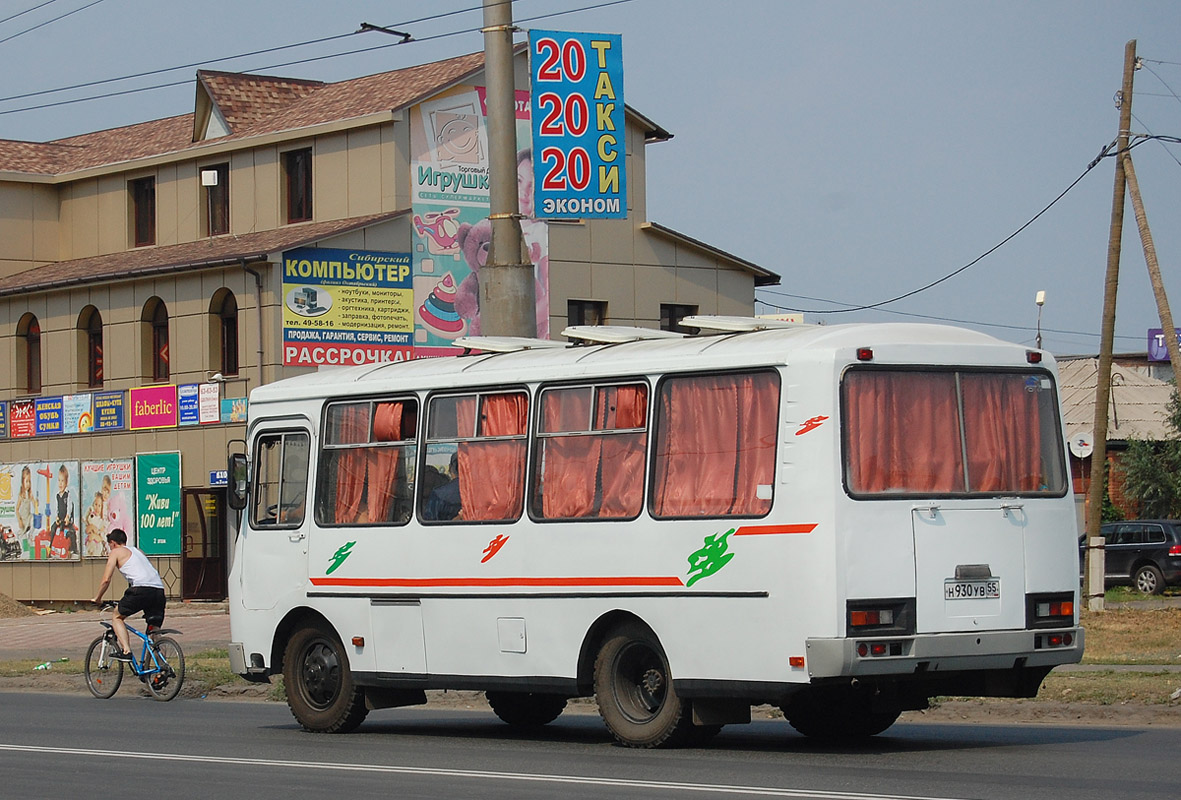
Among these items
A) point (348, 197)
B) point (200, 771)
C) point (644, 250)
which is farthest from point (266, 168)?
point (200, 771)

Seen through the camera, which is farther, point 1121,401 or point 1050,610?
point 1121,401

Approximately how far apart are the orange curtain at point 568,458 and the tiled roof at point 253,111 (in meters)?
25.6

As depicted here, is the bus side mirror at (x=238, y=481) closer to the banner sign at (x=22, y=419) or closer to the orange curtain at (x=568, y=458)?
the orange curtain at (x=568, y=458)

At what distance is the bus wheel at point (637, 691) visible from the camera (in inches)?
508

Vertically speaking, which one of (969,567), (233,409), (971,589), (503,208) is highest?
(503,208)

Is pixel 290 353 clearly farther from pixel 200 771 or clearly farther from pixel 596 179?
pixel 200 771

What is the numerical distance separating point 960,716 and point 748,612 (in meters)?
4.54

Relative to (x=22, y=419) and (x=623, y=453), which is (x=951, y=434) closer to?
Answer: (x=623, y=453)

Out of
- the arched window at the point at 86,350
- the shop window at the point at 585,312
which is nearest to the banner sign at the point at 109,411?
the arched window at the point at 86,350

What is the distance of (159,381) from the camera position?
132 ft

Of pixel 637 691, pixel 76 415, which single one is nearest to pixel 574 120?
pixel 637 691

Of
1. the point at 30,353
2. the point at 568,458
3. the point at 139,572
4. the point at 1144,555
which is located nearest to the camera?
the point at 568,458

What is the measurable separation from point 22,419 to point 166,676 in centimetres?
2418

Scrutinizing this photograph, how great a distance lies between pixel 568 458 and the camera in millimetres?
13719
